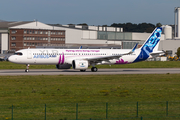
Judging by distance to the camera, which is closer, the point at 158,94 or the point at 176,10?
the point at 158,94

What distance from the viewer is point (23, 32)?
504ft

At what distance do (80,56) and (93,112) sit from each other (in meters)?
35.3

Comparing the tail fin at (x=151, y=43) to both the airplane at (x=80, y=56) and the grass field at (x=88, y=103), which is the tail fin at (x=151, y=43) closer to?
the airplane at (x=80, y=56)

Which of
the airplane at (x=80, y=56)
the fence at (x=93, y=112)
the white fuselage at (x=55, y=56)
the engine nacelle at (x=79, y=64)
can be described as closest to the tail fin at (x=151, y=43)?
the airplane at (x=80, y=56)

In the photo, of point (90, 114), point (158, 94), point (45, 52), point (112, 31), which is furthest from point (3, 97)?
point (112, 31)

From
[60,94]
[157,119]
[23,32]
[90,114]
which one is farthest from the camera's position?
[23,32]

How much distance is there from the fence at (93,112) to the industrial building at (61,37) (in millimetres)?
127635

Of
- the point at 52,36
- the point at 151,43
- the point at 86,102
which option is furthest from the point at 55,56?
the point at 52,36

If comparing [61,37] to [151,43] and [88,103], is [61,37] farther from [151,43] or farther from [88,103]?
[88,103]

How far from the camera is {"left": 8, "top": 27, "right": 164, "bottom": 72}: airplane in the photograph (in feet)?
161

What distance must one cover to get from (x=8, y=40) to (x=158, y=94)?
5452 inches

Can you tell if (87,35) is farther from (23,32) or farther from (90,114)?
(90,114)

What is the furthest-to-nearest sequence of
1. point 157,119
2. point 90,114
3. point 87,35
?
1. point 87,35
2. point 90,114
3. point 157,119

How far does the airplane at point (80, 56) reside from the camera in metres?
49.1
